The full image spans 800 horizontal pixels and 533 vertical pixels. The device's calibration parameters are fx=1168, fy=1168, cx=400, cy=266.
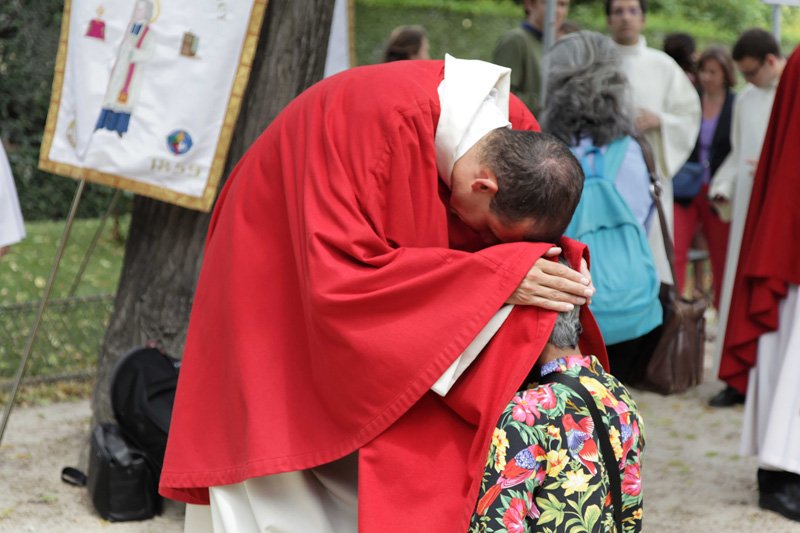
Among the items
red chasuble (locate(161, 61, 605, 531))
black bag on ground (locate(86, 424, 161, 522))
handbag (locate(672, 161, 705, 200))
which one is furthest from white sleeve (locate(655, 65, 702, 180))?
red chasuble (locate(161, 61, 605, 531))

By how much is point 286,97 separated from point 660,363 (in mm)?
2530

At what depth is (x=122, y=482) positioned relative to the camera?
14.3ft

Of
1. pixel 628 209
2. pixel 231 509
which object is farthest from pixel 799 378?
pixel 231 509

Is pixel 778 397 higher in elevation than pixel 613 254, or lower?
lower

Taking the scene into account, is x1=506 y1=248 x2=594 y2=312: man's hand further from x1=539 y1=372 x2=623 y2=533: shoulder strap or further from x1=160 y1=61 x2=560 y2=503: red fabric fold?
x1=539 y1=372 x2=623 y2=533: shoulder strap

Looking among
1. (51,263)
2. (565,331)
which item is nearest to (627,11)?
(565,331)

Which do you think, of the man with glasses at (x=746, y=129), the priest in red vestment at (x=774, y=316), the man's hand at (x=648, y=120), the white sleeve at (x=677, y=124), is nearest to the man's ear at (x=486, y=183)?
the priest in red vestment at (x=774, y=316)

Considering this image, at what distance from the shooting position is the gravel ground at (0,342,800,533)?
4.44 metres

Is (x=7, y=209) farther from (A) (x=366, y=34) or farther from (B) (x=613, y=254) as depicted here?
(A) (x=366, y=34)

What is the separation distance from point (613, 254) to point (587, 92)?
0.72m

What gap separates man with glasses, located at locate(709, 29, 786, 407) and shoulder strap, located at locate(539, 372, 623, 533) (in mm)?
3876

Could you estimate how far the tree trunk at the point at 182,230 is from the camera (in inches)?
187

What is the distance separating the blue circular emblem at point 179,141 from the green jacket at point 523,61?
3.00 m

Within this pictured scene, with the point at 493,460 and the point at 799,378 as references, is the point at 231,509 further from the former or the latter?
the point at 799,378
